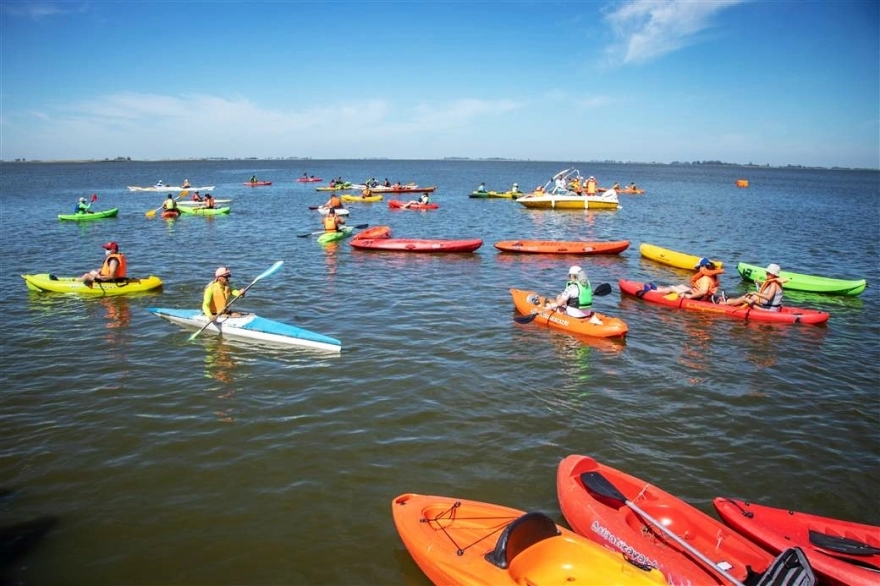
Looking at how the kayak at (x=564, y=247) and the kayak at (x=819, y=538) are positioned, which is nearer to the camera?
the kayak at (x=819, y=538)

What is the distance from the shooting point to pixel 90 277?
1669cm

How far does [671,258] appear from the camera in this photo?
76.2ft

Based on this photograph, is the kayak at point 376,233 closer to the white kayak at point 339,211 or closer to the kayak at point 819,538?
the white kayak at point 339,211

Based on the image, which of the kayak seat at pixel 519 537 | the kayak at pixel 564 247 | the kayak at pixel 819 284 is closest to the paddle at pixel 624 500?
the kayak seat at pixel 519 537

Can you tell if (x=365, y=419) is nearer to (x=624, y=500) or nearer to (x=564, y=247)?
(x=624, y=500)

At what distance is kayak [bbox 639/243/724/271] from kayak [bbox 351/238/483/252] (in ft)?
25.7

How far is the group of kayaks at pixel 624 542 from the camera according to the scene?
17.4ft

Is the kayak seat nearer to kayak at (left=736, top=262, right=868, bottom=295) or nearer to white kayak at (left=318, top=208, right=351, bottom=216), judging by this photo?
kayak at (left=736, top=262, right=868, bottom=295)

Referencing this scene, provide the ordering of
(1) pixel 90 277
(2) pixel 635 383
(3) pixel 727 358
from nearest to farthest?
(2) pixel 635 383, (3) pixel 727 358, (1) pixel 90 277

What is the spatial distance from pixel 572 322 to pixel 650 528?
8001 mm

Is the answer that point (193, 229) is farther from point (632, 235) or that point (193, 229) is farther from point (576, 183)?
point (576, 183)

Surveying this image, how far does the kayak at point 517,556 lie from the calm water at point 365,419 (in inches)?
22.9

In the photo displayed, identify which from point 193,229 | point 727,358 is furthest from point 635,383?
point 193,229

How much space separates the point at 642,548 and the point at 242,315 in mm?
11014
